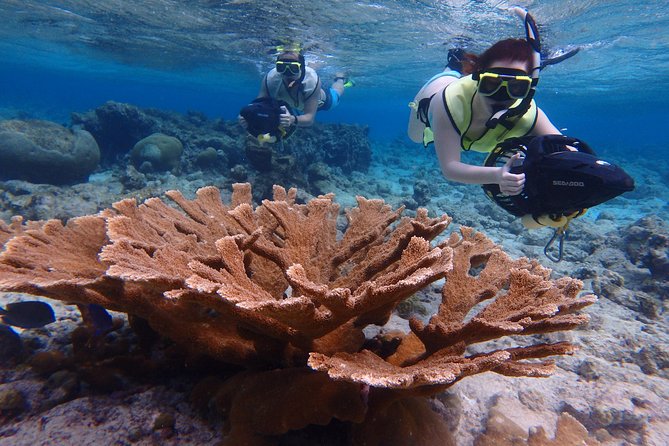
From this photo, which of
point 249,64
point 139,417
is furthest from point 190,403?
point 249,64

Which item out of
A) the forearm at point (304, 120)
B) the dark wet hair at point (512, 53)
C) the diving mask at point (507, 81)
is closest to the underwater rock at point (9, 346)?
the diving mask at point (507, 81)

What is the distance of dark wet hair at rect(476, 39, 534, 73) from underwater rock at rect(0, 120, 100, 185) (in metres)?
12.5

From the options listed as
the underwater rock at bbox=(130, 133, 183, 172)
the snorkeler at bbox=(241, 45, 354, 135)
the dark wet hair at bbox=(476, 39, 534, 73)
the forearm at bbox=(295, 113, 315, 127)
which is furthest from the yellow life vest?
the underwater rock at bbox=(130, 133, 183, 172)

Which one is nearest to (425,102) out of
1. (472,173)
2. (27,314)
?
(472,173)

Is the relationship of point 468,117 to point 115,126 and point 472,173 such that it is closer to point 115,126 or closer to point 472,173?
point 472,173

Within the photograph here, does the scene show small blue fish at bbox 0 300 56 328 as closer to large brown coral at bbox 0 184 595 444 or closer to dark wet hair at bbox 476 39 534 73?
large brown coral at bbox 0 184 595 444

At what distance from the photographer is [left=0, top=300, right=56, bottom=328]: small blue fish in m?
2.77

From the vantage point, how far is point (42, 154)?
1077 cm

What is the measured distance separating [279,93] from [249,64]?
2373 centimetres

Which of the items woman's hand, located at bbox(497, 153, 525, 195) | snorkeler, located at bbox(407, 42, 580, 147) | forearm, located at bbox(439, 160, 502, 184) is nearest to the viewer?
woman's hand, located at bbox(497, 153, 525, 195)

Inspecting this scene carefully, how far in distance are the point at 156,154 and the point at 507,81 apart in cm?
1237

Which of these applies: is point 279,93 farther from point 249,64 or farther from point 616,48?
point 249,64

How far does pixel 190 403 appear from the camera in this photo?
2316 mm

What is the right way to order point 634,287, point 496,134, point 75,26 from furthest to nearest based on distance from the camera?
point 75,26
point 634,287
point 496,134
